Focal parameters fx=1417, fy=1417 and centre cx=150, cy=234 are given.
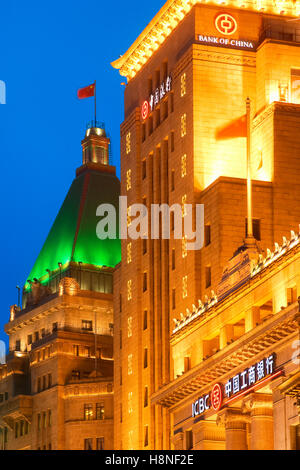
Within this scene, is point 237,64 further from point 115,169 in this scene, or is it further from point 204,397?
point 115,169

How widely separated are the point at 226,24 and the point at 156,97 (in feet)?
37.8

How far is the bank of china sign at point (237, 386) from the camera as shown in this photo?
89.6 m

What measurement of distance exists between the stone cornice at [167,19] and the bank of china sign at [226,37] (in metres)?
1.36

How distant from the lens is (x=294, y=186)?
384 ft

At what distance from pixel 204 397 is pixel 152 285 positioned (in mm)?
31271

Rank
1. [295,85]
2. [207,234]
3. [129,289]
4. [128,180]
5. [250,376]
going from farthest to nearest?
[128,180] → [129,289] → [295,85] → [207,234] → [250,376]

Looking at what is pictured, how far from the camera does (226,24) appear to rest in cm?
12400

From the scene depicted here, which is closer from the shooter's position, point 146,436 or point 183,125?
point 183,125

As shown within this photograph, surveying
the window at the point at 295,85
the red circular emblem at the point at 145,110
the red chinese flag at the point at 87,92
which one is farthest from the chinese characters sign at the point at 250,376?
the red chinese flag at the point at 87,92

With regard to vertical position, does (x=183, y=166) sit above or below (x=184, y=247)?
above

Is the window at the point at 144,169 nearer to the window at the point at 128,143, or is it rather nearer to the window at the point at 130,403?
the window at the point at 128,143

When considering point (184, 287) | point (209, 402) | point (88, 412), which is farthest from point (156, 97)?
point (209, 402)

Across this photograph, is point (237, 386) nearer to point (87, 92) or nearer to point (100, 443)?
point (100, 443)

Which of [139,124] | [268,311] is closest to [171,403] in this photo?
[268,311]
